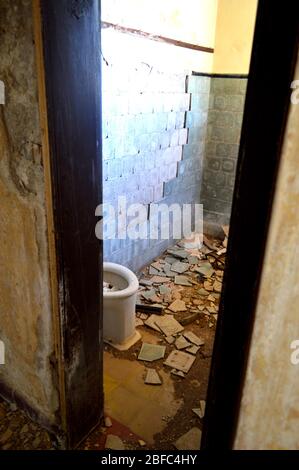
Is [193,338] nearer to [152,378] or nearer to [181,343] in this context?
[181,343]

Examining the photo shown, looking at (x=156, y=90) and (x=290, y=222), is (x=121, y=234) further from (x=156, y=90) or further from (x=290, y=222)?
(x=290, y=222)

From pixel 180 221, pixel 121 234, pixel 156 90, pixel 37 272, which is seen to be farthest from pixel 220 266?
pixel 37 272

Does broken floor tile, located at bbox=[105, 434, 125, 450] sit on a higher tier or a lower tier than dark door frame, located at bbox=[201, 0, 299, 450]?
lower

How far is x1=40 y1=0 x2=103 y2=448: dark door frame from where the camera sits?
119 cm

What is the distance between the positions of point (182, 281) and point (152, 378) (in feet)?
4.29

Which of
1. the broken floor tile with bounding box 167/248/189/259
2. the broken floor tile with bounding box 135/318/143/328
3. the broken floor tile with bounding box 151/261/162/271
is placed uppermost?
the broken floor tile with bounding box 167/248/189/259

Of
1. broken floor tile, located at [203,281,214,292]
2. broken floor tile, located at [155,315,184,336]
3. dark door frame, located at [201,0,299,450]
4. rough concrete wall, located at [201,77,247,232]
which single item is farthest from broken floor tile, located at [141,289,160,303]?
dark door frame, located at [201,0,299,450]

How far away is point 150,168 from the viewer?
3.19m

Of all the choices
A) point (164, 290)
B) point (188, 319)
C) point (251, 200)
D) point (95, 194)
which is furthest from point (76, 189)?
point (164, 290)

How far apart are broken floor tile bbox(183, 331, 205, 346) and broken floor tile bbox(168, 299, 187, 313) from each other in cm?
29

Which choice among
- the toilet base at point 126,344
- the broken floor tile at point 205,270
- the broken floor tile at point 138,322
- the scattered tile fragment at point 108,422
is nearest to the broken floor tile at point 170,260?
the broken floor tile at point 205,270

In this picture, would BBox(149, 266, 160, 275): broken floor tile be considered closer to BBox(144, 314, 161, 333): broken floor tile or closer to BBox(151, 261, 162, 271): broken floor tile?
BBox(151, 261, 162, 271): broken floor tile

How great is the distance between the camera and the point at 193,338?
267cm

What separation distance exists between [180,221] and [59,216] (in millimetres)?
2874
